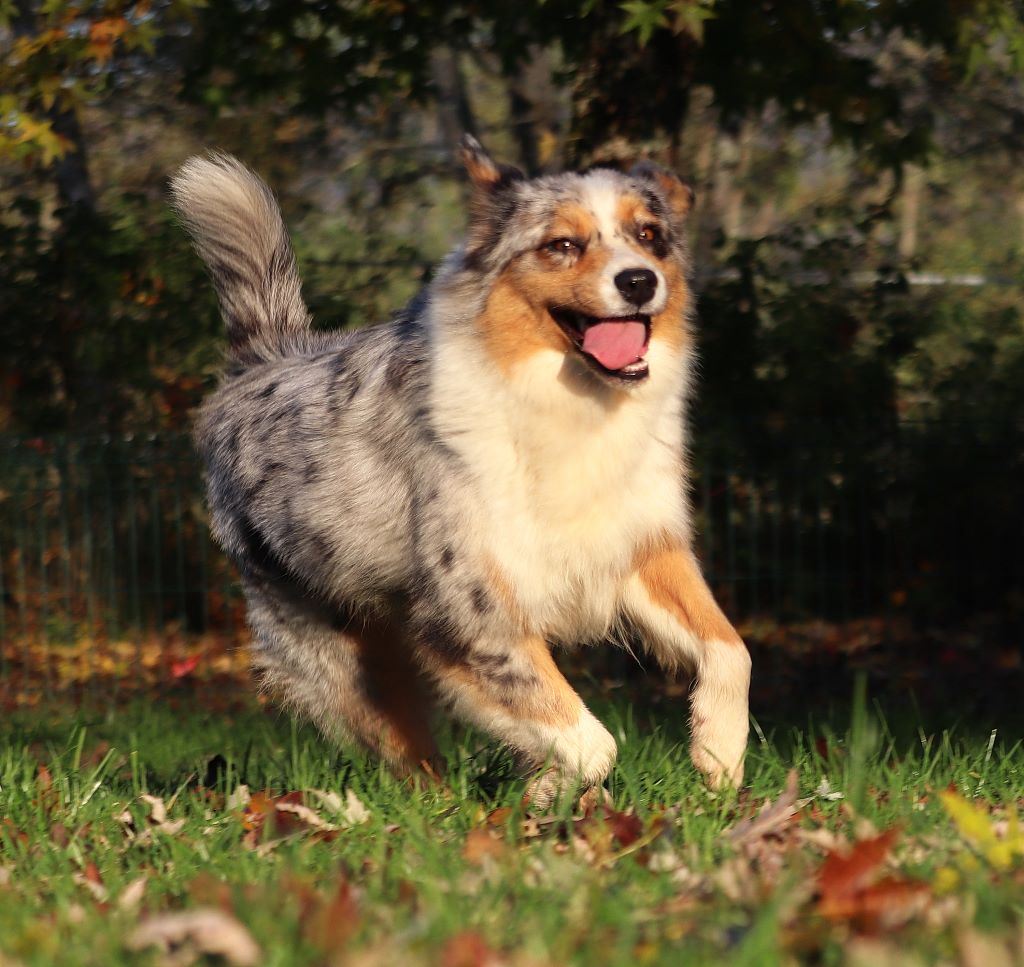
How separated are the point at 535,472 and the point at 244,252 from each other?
1.75 meters

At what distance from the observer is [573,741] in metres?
4.09

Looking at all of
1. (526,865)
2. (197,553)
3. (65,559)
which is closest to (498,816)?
(526,865)

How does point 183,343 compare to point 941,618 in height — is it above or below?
above

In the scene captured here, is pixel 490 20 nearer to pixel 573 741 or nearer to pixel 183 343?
pixel 183 343

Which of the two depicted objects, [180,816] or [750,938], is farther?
[180,816]

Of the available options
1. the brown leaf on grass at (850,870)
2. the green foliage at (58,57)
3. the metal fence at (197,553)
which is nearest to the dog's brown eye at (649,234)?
the brown leaf on grass at (850,870)

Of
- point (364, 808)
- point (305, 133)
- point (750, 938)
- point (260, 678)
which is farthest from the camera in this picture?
point (305, 133)

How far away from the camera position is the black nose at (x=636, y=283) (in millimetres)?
4188

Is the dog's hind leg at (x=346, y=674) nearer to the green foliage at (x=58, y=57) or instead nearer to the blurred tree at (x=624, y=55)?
the green foliage at (x=58, y=57)

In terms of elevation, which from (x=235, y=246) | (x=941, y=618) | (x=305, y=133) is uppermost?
(x=305, y=133)

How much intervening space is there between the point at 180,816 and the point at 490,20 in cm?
586

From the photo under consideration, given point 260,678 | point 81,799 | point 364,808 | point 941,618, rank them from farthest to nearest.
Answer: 1. point 941,618
2. point 260,678
3. point 81,799
4. point 364,808

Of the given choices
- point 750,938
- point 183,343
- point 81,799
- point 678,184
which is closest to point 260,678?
point 81,799

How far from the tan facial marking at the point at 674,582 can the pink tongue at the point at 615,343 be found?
0.59 meters
